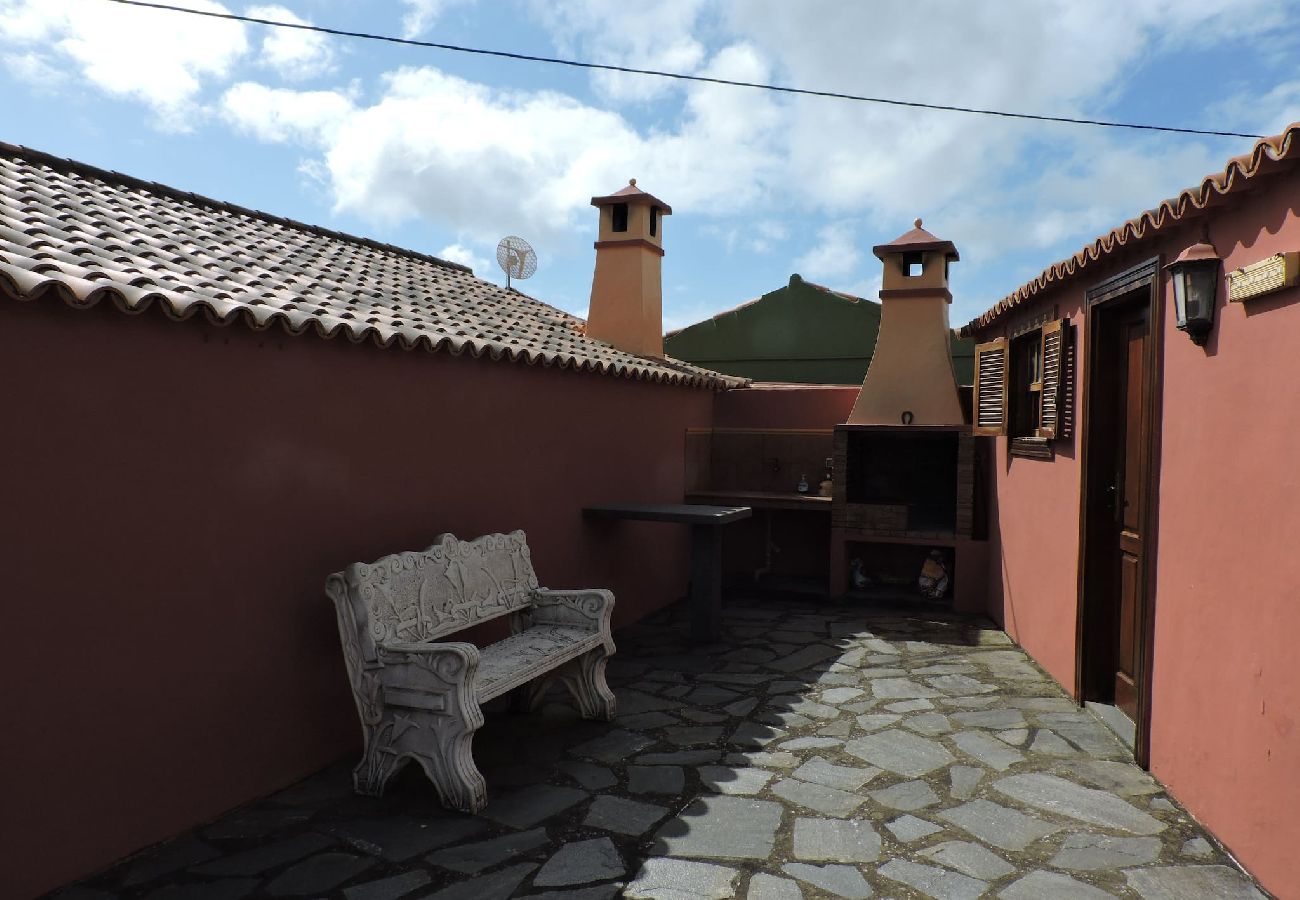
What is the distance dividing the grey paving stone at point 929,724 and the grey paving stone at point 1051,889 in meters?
1.66

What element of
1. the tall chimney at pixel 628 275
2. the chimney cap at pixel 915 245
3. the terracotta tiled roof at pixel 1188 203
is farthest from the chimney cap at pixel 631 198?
the terracotta tiled roof at pixel 1188 203

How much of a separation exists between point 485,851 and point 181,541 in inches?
72.9

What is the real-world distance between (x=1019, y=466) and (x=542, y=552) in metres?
3.96

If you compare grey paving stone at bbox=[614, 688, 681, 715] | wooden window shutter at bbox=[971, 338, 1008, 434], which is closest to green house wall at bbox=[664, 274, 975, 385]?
wooden window shutter at bbox=[971, 338, 1008, 434]

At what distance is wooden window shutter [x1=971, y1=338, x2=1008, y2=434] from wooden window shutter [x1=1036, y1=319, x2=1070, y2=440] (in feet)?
2.55

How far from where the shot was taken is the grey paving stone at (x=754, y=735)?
195 inches

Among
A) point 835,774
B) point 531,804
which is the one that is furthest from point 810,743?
point 531,804

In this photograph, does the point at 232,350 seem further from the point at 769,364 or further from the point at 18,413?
the point at 769,364

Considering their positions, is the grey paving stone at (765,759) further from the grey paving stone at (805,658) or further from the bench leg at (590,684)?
the grey paving stone at (805,658)

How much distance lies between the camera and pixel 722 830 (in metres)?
3.85

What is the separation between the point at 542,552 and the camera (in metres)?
6.75

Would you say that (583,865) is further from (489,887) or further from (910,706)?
(910,706)

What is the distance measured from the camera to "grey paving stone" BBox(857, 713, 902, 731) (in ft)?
17.2

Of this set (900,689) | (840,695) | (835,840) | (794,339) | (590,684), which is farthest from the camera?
(794,339)
